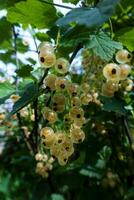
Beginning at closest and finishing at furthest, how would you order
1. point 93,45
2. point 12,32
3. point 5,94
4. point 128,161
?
point 93,45 → point 5,94 → point 12,32 → point 128,161

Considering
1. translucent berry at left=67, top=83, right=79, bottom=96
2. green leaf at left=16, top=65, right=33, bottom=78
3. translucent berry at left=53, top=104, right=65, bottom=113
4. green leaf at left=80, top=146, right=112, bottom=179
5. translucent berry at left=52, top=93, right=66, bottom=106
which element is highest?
green leaf at left=16, top=65, right=33, bottom=78

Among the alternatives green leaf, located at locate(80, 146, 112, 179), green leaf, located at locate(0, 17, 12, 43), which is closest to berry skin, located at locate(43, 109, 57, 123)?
green leaf, located at locate(0, 17, 12, 43)

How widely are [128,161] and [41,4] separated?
104 centimetres

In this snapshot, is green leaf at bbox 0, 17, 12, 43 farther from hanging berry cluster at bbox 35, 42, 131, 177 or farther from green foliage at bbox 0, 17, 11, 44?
hanging berry cluster at bbox 35, 42, 131, 177

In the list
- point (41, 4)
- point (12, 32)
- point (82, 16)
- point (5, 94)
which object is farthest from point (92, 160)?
point (82, 16)

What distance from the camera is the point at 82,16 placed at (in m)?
0.90

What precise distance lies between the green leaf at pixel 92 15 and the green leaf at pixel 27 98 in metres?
0.21

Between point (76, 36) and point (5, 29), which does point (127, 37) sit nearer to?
point (76, 36)

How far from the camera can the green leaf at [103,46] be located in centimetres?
101

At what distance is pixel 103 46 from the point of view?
1008 mm

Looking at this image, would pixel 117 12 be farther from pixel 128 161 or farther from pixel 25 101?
pixel 128 161

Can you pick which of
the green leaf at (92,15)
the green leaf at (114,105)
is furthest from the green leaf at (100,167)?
the green leaf at (92,15)

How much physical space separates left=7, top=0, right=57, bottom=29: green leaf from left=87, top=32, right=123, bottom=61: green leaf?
16 centimetres

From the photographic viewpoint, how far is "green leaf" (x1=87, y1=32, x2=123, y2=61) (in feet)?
3.30
